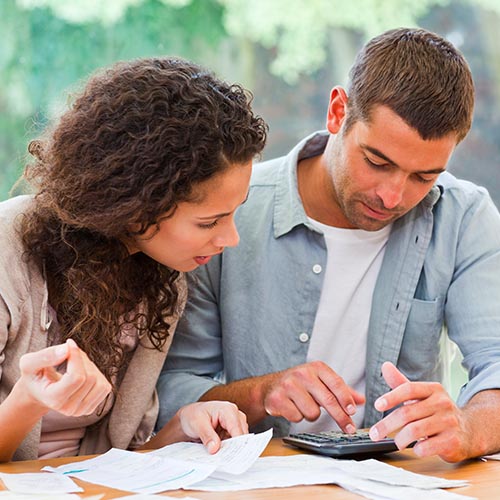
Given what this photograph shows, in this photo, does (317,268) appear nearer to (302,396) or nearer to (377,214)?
(377,214)

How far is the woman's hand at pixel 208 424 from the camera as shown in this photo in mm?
1543

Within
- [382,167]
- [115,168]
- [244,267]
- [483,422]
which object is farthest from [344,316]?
[115,168]

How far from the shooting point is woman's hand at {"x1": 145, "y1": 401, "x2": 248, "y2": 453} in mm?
1543

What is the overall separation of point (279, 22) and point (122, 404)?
185 centimetres

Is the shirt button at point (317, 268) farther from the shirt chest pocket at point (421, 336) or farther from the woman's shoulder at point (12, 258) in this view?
the woman's shoulder at point (12, 258)

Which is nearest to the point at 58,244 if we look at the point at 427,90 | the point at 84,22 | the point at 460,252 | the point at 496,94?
the point at 427,90

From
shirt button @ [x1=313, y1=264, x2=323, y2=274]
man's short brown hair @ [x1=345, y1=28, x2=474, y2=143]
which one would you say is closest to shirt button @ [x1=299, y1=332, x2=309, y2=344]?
shirt button @ [x1=313, y1=264, x2=323, y2=274]

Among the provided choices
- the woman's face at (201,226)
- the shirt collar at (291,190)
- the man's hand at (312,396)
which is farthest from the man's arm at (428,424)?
the shirt collar at (291,190)

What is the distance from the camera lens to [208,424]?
156cm

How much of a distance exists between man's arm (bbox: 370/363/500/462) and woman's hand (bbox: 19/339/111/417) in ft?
1.47

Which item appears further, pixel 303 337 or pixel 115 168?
pixel 303 337

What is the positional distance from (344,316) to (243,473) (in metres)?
0.69

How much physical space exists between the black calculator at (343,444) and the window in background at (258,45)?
172cm

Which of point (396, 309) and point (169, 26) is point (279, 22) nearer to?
point (169, 26)
